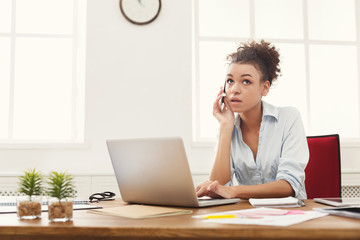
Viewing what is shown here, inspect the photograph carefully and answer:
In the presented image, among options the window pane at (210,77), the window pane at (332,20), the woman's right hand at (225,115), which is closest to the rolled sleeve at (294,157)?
the woman's right hand at (225,115)

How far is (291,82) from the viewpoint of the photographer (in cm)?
330

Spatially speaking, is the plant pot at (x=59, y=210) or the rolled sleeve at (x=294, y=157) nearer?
the plant pot at (x=59, y=210)

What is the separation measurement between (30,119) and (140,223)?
2.52 metres

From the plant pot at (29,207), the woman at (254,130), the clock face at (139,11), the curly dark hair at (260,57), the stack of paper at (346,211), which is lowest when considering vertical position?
the stack of paper at (346,211)

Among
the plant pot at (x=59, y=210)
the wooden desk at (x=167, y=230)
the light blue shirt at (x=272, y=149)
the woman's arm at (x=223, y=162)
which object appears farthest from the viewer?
the woman's arm at (x=223, y=162)

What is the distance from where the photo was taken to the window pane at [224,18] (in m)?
3.23

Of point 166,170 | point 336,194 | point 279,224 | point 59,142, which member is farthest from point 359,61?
point 279,224

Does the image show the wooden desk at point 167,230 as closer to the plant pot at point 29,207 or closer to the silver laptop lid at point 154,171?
the plant pot at point 29,207

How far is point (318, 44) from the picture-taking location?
3.34 meters

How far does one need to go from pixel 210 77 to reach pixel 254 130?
4.28 ft

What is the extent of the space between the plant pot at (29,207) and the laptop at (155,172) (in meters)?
0.35

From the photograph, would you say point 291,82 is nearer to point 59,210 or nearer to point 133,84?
point 133,84

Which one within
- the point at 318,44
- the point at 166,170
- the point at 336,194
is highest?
the point at 318,44

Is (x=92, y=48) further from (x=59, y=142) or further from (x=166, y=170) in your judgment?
(x=166, y=170)
